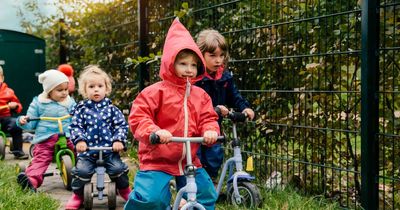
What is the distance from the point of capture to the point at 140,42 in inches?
284

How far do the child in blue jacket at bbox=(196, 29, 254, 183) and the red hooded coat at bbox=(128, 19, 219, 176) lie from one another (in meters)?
0.73

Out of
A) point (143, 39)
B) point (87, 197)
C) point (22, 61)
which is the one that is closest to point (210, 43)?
point (87, 197)

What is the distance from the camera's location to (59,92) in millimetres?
5836

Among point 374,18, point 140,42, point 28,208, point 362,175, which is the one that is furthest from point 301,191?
point 140,42

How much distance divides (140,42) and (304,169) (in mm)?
3265

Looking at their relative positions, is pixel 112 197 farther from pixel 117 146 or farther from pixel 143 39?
pixel 143 39

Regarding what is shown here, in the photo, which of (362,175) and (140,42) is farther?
(140,42)

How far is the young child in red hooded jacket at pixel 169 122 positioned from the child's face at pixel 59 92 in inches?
102

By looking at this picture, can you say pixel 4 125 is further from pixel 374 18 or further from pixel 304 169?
pixel 374 18

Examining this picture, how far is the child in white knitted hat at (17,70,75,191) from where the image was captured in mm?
5594

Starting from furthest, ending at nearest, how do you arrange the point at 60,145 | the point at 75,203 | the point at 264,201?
the point at 60,145 < the point at 75,203 < the point at 264,201

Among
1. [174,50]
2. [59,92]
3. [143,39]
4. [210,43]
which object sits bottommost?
[59,92]

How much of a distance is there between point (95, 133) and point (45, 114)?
1.21m

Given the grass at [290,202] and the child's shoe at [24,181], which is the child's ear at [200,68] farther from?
the child's shoe at [24,181]
